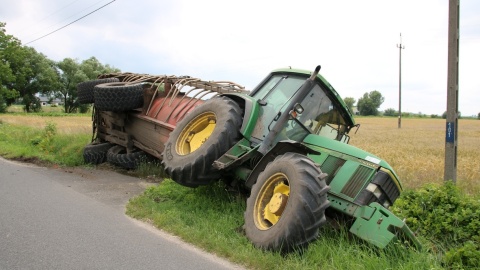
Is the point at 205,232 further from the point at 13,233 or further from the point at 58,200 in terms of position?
the point at 58,200

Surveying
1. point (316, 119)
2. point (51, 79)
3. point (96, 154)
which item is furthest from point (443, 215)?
point (51, 79)

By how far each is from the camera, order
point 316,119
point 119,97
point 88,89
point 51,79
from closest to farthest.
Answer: point 316,119 → point 119,97 → point 88,89 → point 51,79

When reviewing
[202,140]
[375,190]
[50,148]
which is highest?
[202,140]

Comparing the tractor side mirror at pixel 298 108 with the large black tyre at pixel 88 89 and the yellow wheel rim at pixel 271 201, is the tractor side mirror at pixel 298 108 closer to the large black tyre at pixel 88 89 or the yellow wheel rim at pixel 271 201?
the yellow wheel rim at pixel 271 201

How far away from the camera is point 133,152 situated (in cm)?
1082

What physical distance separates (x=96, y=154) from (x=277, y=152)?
7.52m

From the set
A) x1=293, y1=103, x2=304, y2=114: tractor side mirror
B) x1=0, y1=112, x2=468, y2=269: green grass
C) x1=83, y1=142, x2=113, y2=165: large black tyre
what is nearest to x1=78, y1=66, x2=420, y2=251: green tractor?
x1=293, y1=103, x2=304, y2=114: tractor side mirror

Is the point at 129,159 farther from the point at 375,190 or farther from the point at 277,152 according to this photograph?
the point at 375,190

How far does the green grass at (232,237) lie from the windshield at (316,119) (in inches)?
55.5

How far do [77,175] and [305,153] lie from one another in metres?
6.50

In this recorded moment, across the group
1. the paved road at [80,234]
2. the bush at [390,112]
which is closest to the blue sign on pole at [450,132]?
the paved road at [80,234]

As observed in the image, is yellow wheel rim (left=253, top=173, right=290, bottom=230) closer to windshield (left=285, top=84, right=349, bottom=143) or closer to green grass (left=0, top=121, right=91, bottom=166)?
windshield (left=285, top=84, right=349, bottom=143)

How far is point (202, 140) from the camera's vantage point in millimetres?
7191

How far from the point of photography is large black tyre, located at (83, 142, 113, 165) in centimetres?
1166
